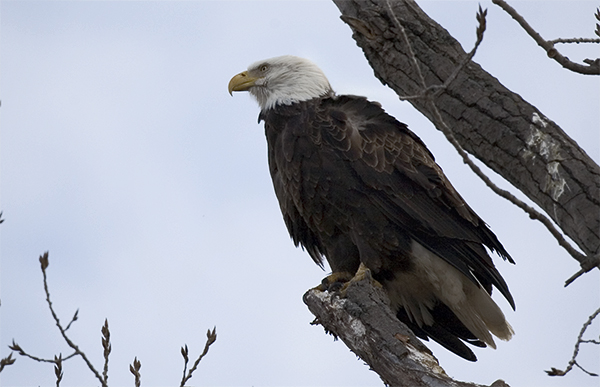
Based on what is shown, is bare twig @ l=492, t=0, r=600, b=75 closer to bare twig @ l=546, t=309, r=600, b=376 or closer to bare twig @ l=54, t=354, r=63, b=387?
bare twig @ l=546, t=309, r=600, b=376

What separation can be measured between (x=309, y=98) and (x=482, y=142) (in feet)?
6.10

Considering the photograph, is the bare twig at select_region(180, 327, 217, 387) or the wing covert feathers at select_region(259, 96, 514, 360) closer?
the bare twig at select_region(180, 327, 217, 387)

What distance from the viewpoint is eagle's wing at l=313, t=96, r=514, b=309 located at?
4.14 m

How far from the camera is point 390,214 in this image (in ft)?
13.6

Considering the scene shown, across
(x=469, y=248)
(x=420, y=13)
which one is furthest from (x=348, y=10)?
(x=469, y=248)

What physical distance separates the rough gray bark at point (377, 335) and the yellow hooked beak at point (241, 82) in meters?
1.72

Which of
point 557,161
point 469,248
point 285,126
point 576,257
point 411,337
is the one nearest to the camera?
point 576,257

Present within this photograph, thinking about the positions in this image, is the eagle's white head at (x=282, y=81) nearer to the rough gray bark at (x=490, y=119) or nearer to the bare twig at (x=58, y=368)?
the rough gray bark at (x=490, y=119)

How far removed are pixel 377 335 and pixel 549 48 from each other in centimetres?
143

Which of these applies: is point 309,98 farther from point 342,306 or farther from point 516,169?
point 516,169

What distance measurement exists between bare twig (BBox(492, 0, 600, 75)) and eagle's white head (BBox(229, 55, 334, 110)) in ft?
7.14

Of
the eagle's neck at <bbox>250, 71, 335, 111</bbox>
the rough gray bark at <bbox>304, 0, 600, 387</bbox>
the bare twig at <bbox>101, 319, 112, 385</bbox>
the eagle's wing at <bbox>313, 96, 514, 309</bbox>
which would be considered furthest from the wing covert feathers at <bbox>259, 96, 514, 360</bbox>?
the bare twig at <bbox>101, 319, 112, 385</bbox>

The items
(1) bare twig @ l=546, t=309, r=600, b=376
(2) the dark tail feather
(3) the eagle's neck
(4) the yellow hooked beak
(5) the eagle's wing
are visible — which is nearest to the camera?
(1) bare twig @ l=546, t=309, r=600, b=376

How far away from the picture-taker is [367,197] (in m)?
4.17
